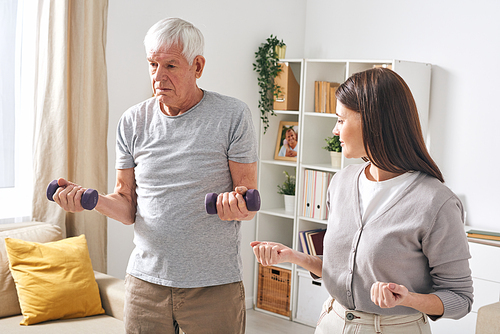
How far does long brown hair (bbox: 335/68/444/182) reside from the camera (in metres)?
1.22

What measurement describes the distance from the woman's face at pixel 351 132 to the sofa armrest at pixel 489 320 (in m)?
1.50

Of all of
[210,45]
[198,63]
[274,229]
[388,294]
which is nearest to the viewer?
[388,294]

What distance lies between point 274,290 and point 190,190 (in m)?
2.59

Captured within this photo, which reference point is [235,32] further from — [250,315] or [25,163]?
[250,315]

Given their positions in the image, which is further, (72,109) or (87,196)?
(72,109)

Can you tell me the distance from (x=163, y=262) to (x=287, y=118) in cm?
270

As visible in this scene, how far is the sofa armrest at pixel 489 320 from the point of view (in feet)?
7.60

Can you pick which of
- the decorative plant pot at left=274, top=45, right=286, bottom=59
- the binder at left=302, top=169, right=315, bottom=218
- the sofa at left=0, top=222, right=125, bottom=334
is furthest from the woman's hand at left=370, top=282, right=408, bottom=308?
the decorative plant pot at left=274, top=45, right=286, bottom=59

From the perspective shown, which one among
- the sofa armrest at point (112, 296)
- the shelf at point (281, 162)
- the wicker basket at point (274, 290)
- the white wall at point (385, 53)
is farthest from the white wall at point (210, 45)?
the sofa armrest at point (112, 296)

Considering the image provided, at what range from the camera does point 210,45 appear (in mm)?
3467

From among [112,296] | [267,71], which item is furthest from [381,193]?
[267,71]

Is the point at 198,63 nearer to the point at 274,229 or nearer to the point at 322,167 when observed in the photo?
the point at 322,167

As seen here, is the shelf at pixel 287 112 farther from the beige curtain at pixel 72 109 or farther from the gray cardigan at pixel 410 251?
the gray cardigan at pixel 410 251

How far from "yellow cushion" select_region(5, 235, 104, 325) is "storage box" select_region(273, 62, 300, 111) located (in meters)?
1.89
